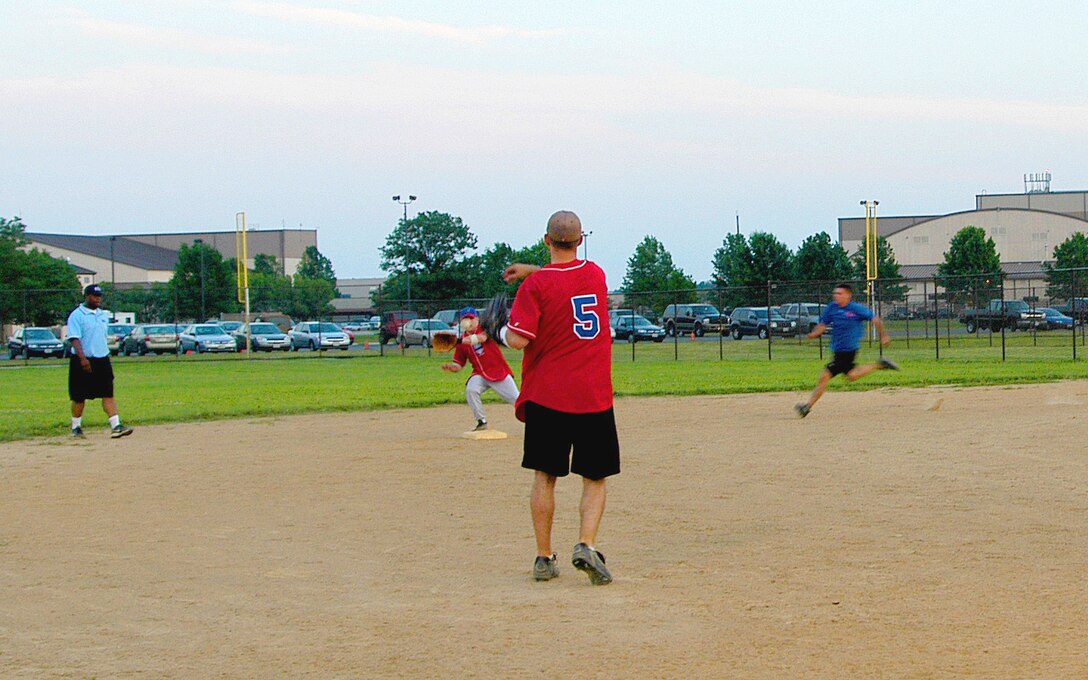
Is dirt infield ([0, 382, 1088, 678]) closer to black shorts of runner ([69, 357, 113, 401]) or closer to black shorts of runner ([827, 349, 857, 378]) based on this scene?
black shorts of runner ([69, 357, 113, 401])

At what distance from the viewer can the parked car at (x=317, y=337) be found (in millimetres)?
56469

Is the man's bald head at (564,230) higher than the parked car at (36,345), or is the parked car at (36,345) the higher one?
the man's bald head at (564,230)

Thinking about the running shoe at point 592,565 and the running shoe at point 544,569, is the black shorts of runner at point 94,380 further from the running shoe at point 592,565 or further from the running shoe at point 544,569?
the running shoe at point 592,565

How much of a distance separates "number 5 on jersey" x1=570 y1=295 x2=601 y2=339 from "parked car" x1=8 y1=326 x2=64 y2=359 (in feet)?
148

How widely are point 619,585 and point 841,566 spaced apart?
1285 millimetres

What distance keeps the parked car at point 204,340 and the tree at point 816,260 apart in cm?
2738

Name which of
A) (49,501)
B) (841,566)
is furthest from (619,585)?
(49,501)

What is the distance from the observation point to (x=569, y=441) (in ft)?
23.2

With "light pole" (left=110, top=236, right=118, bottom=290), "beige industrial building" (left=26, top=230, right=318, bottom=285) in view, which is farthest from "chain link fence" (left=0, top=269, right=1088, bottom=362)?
"beige industrial building" (left=26, top=230, right=318, bottom=285)

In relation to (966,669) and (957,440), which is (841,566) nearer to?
(966,669)

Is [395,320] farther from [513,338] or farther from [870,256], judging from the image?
[513,338]

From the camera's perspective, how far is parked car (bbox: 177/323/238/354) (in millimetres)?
53938

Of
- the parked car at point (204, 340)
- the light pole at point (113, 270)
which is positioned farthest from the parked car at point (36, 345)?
the light pole at point (113, 270)

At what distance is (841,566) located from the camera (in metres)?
7.17
